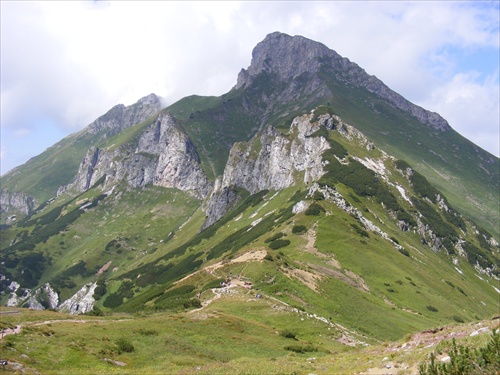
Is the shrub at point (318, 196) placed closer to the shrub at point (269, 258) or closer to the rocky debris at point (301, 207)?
the rocky debris at point (301, 207)

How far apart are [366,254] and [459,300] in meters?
30.0

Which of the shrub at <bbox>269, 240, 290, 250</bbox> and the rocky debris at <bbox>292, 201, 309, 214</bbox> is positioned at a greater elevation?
the rocky debris at <bbox>292, 201, 309, 214</bbox>

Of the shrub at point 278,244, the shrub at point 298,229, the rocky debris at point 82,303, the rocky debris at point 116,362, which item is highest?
the shrub at point 298,229

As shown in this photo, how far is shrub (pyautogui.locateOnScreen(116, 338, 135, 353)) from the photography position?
39.3m

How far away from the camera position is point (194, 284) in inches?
3297

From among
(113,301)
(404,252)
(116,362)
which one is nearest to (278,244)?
(404,252)

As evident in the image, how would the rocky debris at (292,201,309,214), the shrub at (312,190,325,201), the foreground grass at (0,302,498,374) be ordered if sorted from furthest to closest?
the shrub at (312,190,325,201)
the rocky debris at (292,201,309,214)
the foreground grass at (0,302,498,374)

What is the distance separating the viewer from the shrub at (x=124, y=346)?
3931cm

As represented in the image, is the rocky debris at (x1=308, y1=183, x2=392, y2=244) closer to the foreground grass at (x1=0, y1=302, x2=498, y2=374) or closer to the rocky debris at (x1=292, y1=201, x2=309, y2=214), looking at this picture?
the rocky debris at (x1=292, y1=201, x2=309, y2=214)

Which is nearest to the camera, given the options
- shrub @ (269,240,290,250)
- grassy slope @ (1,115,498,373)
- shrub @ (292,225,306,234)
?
grassy slope @ (1,115,498,373)

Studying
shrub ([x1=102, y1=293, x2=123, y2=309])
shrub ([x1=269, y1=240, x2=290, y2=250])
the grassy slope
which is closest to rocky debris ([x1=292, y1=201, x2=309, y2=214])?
the grassy slope

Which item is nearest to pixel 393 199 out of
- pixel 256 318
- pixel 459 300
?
pixel 459 300

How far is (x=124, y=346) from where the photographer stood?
3966 cm

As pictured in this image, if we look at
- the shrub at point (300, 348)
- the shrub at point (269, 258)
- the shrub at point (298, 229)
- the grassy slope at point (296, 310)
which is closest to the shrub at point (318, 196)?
the grassy slope at point (296, 310)
